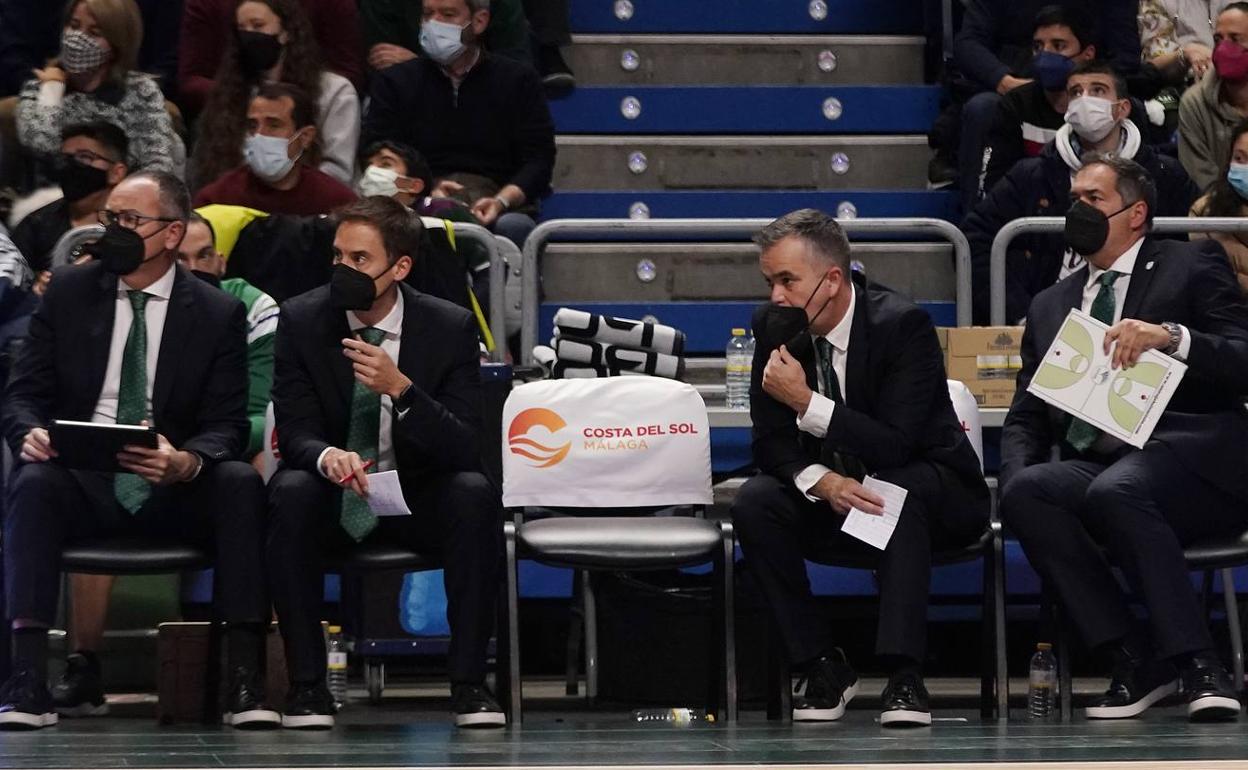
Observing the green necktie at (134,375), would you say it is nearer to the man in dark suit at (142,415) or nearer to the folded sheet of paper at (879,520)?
the man in dark suit at (142,415)

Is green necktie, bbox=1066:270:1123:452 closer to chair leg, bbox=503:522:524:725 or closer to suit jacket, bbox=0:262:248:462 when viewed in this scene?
chair leg, bbox=503:522:524:725

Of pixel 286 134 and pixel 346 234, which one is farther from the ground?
pixel 286 134

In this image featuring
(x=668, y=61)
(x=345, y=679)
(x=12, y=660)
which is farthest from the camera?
(x=668, y=61)

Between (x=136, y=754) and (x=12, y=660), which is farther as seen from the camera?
(x=12, y=660)

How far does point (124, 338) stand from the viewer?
605 centimetres

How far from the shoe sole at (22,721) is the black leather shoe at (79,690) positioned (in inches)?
21.5

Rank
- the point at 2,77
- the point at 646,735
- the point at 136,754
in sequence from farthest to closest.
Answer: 1. the point at 2,77
2. the point at 646,735
3. the point at 136,754

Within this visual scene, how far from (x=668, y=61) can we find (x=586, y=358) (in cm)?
322

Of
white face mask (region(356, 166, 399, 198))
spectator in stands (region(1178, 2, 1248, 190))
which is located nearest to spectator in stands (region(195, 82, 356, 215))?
white face mask (region(356, 166, 399, 198))

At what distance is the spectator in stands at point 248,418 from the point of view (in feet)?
20.3

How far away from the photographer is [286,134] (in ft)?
24.8

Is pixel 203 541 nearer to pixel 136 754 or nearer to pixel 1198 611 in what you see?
pixel 136 754

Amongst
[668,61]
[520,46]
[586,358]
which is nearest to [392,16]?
[520,46]

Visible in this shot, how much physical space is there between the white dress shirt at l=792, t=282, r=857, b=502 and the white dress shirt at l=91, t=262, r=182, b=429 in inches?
67.4
